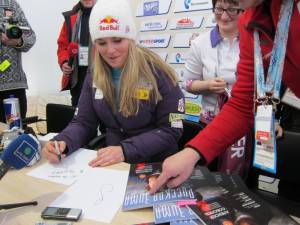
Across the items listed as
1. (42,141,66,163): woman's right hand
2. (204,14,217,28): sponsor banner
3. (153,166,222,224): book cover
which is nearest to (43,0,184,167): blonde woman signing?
(42,141,66,163): woman's right hand

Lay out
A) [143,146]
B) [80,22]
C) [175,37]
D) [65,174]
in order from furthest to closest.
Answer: [175,37] → [80,22] → [143,146] → [65,174]

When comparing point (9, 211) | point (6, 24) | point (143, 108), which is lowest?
point (9, 211)

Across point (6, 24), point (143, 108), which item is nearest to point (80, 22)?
point (6, 24)

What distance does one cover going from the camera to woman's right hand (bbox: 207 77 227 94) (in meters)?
1.71

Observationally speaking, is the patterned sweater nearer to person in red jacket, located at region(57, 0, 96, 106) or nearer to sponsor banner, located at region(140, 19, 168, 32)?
person in red jacket, located at region(57, 0, 96, 106)

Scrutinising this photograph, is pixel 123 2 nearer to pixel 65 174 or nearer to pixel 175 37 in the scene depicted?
pixel 65 174

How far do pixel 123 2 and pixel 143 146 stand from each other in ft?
2.25

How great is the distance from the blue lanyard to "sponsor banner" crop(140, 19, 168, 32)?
237 centimetres

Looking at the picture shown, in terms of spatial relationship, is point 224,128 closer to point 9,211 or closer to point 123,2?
point 9,211

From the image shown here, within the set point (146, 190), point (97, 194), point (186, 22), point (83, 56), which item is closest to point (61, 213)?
point (97, 194)

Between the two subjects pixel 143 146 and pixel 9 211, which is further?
pixel 143 146

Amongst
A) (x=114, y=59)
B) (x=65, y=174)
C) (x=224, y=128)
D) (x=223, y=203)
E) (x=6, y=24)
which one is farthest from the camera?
(x=6, y=24)

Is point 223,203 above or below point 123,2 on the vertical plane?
below

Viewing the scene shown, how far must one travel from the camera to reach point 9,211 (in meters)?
0.87
